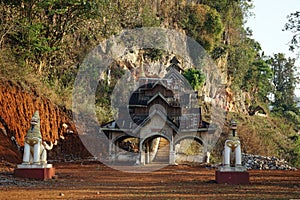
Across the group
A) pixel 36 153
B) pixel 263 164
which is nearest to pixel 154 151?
pixel 263 164

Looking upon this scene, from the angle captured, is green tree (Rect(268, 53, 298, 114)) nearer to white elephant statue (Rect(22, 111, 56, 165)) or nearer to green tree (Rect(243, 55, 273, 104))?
green tree (Rect(243, 55, 273, 104))

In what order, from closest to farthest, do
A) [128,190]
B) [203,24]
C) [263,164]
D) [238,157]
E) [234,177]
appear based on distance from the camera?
[128,190] < [234,177] < [238,157] < [263,164] < [203,24]

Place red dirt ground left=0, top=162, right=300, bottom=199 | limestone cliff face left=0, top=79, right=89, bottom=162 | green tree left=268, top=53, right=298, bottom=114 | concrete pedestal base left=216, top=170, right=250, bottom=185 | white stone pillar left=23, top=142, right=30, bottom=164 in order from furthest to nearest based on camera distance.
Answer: green tree left=268, top=53, right=298, bottom=114, limestone cliff face left=0, top=79, right=89, bottom=162, white stone pillar left=23, top=142, right=30, bottom=164, concrete pedestal base left=216, top=170, right=250, bottom=185, red dirt ground left=0, top=162, right=300, bottom=199

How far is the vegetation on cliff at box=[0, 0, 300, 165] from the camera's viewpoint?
26859 mm

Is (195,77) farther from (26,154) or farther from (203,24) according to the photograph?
(26,154)

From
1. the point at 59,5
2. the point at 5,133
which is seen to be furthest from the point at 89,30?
the point at 5,133

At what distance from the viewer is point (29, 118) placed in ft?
77.4

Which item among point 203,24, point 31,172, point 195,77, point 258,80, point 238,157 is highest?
point 203,24

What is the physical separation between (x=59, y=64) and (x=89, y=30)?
369 centimetres

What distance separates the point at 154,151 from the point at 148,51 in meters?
17.6

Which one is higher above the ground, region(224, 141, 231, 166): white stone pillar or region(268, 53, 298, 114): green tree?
region(268, 53, 298, 114): green tree

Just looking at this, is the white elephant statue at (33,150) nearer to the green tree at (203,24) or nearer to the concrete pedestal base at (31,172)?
the concrete pedestal base at (31,172)

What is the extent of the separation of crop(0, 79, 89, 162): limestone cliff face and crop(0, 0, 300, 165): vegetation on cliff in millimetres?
1019

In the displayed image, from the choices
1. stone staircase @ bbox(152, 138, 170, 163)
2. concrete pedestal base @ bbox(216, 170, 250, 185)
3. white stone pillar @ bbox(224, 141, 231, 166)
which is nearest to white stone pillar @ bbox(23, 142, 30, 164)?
concrete pedestal base @ bbox(216, 170, 250, 185)
